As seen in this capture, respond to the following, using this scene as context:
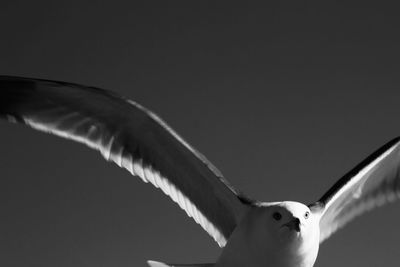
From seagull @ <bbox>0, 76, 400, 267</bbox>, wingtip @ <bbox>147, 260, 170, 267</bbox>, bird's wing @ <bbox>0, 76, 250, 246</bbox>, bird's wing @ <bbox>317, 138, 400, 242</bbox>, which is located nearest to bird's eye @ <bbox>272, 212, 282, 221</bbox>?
seagull @ <bbox>0, 76, 400, 267</bbox>

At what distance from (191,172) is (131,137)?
0.27 meters

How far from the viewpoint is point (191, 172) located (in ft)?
8.71

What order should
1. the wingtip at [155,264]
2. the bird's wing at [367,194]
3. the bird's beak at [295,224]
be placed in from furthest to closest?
1. the bird's wing at [367,194]
2. the wingtip at [155,264]
3. the bird's beak at [295,224]

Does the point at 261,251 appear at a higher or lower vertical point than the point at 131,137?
lower

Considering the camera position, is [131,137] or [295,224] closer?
[295,224]

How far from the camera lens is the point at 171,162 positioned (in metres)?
2.65

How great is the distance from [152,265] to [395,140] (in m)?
1.10

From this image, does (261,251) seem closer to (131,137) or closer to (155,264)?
(155,264)

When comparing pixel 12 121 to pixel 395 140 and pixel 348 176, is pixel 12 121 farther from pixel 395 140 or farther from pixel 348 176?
pixel 395 140

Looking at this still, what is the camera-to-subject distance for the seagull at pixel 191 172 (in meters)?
2.22

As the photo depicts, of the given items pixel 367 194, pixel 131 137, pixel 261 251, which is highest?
pixel 131 137

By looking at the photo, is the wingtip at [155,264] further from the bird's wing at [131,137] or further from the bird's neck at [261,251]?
the bird's wing at [131,137]

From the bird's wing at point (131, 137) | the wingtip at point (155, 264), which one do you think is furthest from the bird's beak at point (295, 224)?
the wingtip at point (155, 264)

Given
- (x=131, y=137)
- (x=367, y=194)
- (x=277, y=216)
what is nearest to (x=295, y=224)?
(x=277, y=216)
